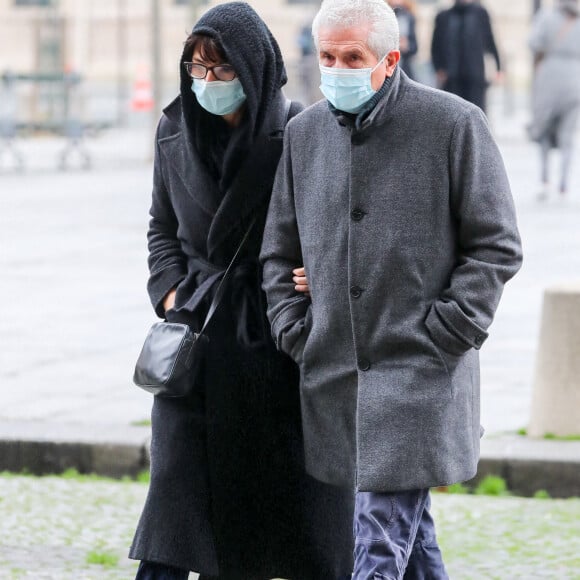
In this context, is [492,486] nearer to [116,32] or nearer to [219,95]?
[219,95]

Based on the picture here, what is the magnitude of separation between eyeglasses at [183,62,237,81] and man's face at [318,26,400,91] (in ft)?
1.09

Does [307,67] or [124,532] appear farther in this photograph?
[307,67]

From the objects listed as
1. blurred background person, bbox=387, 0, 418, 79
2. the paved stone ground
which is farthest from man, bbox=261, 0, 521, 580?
blurred background person, bbox=387, 0, 418, 79

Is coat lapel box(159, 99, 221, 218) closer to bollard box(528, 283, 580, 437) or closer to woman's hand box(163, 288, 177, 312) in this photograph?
woman's hand box(163, 288, 177, 312)

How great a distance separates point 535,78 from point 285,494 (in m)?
12.2

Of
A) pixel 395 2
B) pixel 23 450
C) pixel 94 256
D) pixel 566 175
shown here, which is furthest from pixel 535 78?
pixel 23 450

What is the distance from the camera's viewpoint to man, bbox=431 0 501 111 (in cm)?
1625

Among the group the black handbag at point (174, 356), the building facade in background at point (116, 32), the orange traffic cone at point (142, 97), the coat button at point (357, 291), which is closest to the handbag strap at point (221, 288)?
the black handbag at point (174, 356)

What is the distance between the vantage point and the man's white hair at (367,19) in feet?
12.1

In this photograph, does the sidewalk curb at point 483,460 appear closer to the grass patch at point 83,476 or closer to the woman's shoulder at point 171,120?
the grass patch at point 83,476

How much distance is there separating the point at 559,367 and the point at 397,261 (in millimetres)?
2908

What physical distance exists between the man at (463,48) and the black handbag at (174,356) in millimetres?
12290

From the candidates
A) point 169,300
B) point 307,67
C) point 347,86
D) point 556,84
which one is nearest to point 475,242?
point 347,86

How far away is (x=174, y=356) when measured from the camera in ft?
13.4
